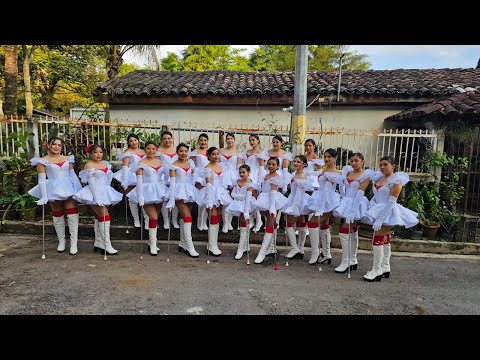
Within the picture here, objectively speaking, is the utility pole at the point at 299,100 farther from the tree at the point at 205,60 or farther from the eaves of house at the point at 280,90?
the tree at the point at 205,60

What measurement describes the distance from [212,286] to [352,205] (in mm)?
2401

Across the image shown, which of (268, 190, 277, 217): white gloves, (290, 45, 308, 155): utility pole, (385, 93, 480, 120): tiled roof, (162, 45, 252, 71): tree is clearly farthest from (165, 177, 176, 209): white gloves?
(162, 45, 252, 71): tree

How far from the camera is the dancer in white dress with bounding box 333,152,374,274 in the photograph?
17.5 ft

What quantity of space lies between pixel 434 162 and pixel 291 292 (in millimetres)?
4947

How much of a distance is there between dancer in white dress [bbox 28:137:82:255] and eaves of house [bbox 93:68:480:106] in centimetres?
558

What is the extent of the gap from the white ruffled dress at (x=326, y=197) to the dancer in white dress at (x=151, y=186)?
2.46m

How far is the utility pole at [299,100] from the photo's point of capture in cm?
754

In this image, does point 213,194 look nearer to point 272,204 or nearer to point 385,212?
point 272,204

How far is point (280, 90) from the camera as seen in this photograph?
10883 millimetres

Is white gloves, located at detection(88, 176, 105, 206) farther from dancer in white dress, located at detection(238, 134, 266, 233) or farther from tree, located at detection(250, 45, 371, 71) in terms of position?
tree, located at detection(250, 45, 371, 71)

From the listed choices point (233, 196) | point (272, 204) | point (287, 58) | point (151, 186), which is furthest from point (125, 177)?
point (287, 58)

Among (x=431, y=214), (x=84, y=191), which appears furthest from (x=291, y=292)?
(x=431, y=214)

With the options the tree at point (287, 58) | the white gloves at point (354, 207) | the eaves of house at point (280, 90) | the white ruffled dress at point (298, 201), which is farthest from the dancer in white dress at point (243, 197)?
the tree at point (287, 58)

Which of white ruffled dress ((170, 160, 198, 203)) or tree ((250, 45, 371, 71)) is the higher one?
tree ((250, 45, 371, 71))
